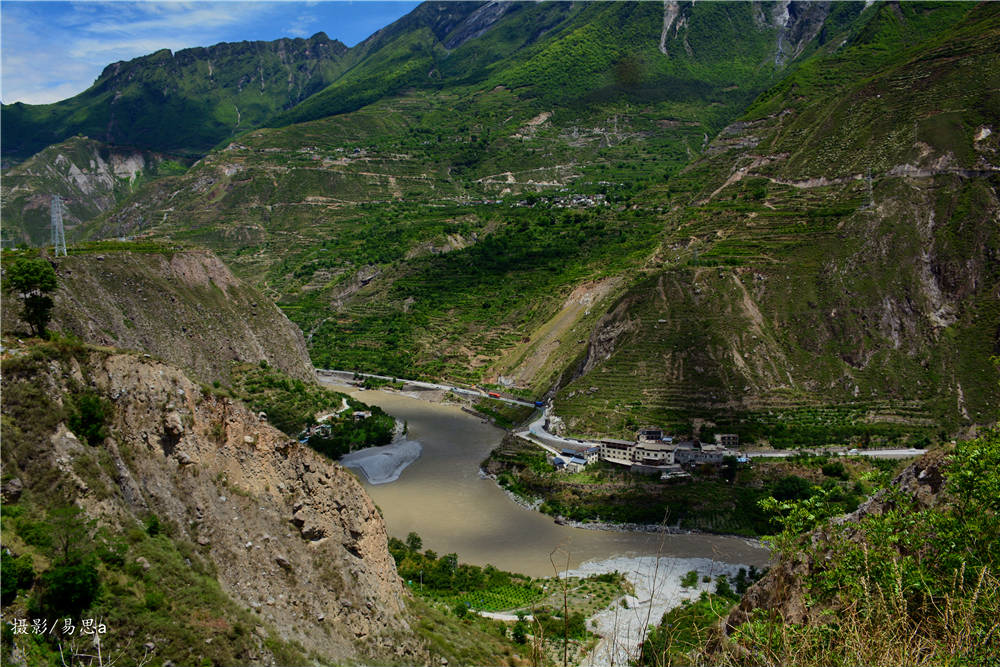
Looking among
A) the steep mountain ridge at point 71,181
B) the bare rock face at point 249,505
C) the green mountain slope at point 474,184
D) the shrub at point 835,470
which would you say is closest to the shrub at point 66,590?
the bare rock face at point 249,505

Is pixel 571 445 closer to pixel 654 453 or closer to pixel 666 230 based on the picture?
pixel 654 453

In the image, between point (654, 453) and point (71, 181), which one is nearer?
point (654, 453)

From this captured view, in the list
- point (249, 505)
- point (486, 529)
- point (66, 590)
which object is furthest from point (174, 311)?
point (66, 590)

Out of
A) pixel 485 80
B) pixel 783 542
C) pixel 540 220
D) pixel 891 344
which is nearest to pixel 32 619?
pixel 783 542

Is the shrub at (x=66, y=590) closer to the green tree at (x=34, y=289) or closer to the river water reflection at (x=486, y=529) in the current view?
the green tree at (x=34, y=289)

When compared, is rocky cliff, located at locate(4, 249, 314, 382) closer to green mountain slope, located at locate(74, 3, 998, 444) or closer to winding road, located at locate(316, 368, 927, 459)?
winding road, located at locate(316, 368, 927, 459)

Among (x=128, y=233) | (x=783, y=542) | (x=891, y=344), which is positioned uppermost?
(x=128, y=233)

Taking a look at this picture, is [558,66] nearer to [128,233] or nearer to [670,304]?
[128,233]
